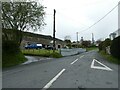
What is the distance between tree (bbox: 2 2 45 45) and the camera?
1245 inches

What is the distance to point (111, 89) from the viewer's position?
9.33m

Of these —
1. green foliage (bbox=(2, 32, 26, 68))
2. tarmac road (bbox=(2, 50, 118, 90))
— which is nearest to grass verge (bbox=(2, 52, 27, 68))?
green foliage (bbox=(2, 32, 26, 68))

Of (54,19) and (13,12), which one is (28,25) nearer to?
(13,12)

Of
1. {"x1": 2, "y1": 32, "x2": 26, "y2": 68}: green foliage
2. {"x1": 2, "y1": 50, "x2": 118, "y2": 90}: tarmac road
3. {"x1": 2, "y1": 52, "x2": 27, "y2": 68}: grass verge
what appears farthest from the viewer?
{"x1": 2, "y1": 32, "x2": 26, "y2": 68}: green foliage

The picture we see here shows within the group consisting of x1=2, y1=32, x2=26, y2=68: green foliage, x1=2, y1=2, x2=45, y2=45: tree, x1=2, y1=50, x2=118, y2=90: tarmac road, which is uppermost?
x1=2, y1=2, x2=45, y2=45: tree

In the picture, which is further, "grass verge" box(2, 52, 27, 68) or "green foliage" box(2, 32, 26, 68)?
"green foliage" box(2, 32, 26, 68)

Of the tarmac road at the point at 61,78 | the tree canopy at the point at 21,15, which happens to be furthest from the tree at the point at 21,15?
the tarmac road at the point at 61,78

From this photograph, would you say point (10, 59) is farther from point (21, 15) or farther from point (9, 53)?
point (21, 15)

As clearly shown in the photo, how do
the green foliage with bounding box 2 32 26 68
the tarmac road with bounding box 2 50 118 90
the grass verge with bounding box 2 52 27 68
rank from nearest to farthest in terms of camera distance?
the tarmac road with bounding box 2 50 118 90
the grass verge with bounding box 2 52 27 68
the green foliage with bounding box 2 32 26 68

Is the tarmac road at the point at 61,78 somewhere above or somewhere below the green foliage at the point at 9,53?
below

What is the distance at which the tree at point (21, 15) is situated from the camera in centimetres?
3162

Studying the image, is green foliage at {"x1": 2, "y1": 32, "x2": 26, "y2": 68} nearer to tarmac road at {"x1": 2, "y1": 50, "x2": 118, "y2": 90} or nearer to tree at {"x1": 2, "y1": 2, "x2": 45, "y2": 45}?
tree at {"x1": 2, "y1": 2, "x2": 45, "y2": 45}

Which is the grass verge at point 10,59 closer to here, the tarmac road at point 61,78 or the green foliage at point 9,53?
the green foliage at point 9,53

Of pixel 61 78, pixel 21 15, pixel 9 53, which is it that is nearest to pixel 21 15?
pixel 21 15
